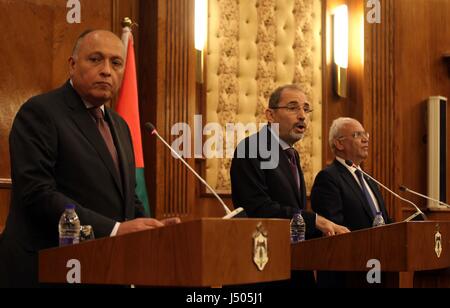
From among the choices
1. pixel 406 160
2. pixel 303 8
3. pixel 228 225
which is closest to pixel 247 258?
pixel 228 225

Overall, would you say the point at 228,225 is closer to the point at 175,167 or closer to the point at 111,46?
the point at 111,46

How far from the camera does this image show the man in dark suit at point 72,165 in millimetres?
2521

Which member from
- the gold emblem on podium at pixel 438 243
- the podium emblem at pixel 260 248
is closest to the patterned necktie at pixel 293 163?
the gold emblem on podium at pixel 438 243

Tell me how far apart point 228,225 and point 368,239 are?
51.9 inches

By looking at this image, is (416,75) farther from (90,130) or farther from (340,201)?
(90,130)

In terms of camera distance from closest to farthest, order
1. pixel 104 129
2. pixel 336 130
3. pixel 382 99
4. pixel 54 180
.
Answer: pixel 54 180, pixel 104 129, pixel 336 130, pixel 382 99

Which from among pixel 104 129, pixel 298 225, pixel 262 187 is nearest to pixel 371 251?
pixel 298 225

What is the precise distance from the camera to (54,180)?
2.59m

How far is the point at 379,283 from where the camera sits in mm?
3402

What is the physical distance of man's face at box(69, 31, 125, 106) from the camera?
2.81m

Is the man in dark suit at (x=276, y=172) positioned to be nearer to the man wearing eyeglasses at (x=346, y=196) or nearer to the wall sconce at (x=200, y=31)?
the man wearing eyeglasses at (x=346, y=196)

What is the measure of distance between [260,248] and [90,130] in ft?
2.67

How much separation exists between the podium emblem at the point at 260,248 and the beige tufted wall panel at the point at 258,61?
3.28 meters

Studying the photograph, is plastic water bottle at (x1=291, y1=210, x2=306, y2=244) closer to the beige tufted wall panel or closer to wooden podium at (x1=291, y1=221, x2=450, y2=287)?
wooden podium at (x1=291, y1=221, x2=450, y2=287)
